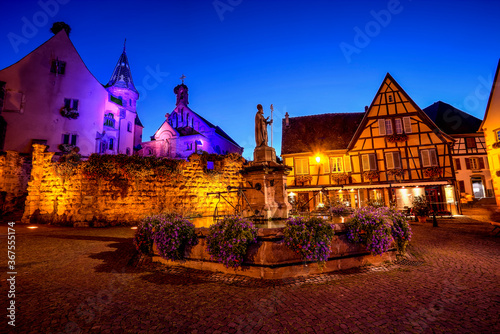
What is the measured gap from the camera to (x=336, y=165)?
21.0m

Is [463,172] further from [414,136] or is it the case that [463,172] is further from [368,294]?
[368,294]

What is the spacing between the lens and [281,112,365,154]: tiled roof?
21.9 metres

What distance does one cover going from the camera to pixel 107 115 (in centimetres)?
2828

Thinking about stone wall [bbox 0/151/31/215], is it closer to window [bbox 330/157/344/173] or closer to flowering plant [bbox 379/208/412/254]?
flowering plant [bbox 379/208/412/254]

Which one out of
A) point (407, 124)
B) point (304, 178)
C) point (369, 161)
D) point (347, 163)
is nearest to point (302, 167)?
point (304, 178)

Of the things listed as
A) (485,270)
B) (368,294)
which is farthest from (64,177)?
(485,270)

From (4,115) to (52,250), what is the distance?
840 inches

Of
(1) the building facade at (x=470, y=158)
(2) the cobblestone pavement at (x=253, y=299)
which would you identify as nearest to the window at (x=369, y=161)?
(2) the cobblestone pavement at (x=253, y=299)

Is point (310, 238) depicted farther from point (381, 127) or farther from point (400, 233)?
point (381, 127)

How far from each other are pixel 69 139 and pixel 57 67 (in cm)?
704

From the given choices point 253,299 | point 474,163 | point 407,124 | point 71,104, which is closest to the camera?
point 253,299

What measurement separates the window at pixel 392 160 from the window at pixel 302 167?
21.1ft

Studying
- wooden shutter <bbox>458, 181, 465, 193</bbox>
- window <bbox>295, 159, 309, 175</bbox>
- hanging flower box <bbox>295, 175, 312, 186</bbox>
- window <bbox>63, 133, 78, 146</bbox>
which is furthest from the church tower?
wooden shutter <bbox>458, 181, 465, 193</bbox>

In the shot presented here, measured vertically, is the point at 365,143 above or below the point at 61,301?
above
